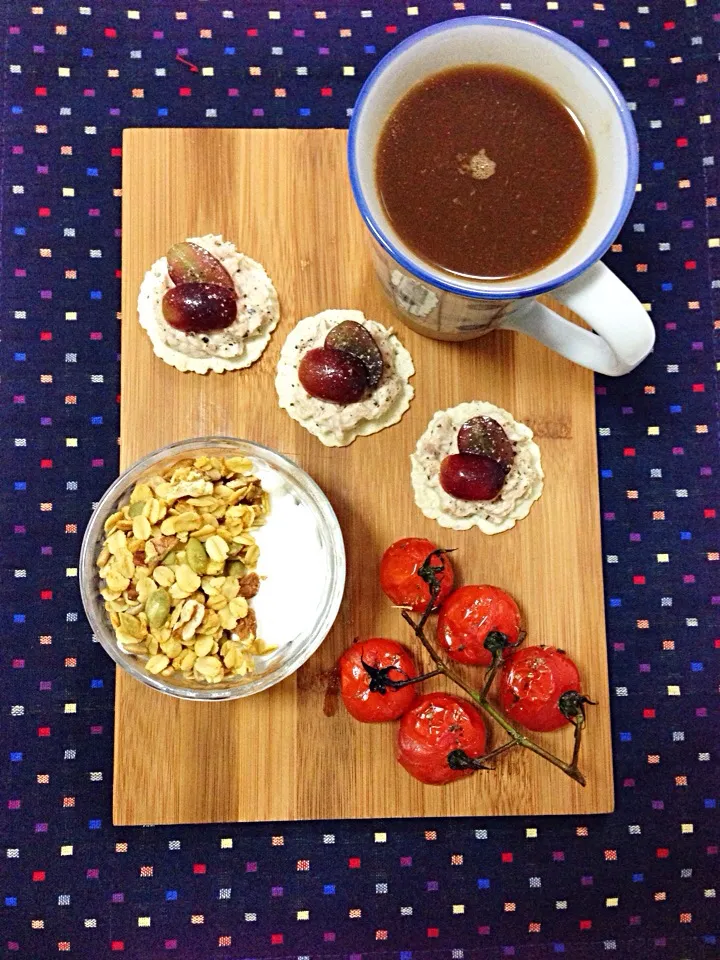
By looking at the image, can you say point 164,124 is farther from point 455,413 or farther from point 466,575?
point 466,575

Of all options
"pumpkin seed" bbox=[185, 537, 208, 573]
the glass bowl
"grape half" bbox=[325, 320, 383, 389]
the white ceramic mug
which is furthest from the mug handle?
"pumpkin seed" bbox=[185, 537, 208, 573]

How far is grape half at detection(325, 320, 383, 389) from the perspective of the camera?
99 centimetres

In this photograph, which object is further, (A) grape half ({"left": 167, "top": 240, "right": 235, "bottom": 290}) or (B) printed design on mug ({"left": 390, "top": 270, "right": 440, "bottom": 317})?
(A) grape half ({"left": 167, "top": 240, "right": 235, "bottom": 290})

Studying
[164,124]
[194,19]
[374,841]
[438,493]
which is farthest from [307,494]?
[194,19]

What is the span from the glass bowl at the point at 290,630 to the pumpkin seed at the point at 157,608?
6 cm

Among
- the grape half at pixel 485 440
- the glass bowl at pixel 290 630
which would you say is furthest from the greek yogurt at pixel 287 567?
the grape half at pixel 485 440

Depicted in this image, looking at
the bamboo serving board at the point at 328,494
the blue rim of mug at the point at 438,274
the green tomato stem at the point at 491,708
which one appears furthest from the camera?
the bamboo serving board at the point at 328,494

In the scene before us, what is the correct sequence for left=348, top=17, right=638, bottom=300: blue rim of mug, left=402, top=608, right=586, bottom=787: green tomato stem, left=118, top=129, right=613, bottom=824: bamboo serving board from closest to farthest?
left=348, top=17, right=638, bottom=300: blue rim of mug < left=402, top=608, right=586, bottom=787: green tomato stem < left=118, top=129, right=613, bottom=824: bamboo serving board

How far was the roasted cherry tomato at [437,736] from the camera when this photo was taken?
3.15 ft

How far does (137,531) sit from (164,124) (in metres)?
0.61

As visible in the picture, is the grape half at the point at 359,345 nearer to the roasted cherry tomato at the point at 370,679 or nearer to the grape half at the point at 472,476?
the grape half at the point at 472,476

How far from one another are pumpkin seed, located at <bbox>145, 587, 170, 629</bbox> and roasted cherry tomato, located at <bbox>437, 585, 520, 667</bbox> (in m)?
0.34

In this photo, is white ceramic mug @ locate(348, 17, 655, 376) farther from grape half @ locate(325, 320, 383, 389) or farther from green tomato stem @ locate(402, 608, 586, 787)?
green tomato stem @ locate(402, 608, 586, 787)

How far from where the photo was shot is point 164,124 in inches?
45.4
